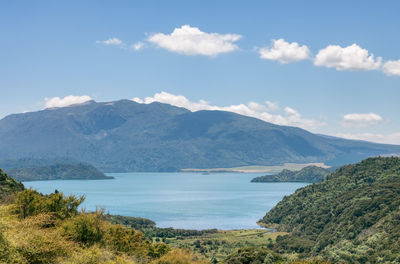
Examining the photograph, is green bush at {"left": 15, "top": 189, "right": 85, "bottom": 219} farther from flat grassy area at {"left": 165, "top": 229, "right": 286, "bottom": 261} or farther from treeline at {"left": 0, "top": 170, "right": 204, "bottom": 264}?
flat grassy area at {"left": 165, "top": 229, "right": 286, "bottom": 261}

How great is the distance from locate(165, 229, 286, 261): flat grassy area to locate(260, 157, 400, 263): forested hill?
7411 millimetres

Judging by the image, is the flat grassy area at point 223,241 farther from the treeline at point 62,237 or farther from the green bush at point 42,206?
the green bush at point 42,206

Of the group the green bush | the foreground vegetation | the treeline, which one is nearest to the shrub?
the treeline

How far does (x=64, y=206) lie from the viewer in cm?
6850

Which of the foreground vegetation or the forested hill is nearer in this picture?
A: the foreground vegetation

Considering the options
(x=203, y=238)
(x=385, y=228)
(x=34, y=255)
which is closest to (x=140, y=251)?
(x=34, y=255)

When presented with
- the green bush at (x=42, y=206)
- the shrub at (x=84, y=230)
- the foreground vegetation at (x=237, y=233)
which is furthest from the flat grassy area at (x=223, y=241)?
the shrub at (x=84, y=230)

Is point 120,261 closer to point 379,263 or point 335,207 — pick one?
point 379,263

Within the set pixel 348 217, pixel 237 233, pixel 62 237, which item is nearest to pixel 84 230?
pixel 62 237

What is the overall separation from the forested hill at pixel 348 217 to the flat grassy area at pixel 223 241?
7.41 meters

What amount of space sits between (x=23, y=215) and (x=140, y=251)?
629 inches

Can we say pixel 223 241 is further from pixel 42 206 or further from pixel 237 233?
pixel 42 206

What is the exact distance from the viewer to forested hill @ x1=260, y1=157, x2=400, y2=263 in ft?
318

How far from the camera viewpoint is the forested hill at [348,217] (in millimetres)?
96875
